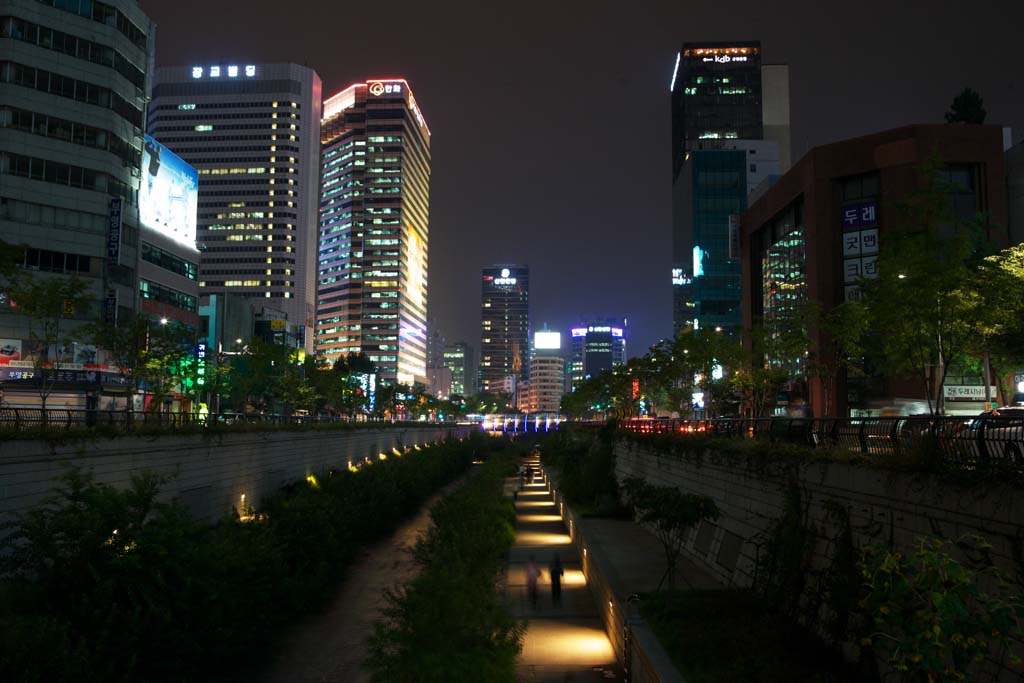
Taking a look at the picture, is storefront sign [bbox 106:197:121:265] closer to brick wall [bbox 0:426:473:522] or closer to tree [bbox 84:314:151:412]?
tree [bbox 84:314:151:412]

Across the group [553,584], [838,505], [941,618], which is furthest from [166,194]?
[941,618]

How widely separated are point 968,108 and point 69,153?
3641 inches

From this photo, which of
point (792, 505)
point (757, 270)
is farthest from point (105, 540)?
point (757, 270)

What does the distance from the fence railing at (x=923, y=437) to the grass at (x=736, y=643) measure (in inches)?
169

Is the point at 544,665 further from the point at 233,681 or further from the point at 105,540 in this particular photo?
the point at 105,540

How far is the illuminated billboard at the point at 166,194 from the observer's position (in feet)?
274

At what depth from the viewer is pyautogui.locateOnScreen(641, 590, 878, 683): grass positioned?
628 inches

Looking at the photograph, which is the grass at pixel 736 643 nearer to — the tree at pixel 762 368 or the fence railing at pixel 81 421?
the fence railing at pixel 81 421

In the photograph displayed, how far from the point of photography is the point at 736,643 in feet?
59.5

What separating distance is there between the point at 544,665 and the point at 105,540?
12873 mm

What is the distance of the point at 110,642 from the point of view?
67.6 ft

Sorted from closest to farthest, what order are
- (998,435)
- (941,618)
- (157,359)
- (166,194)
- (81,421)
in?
(941,618), (998,435), (81,421), (157,359), (166,194)

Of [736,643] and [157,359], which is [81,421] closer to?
[736,643]

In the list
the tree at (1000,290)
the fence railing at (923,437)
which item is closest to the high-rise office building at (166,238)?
the tree at (1000,290)
